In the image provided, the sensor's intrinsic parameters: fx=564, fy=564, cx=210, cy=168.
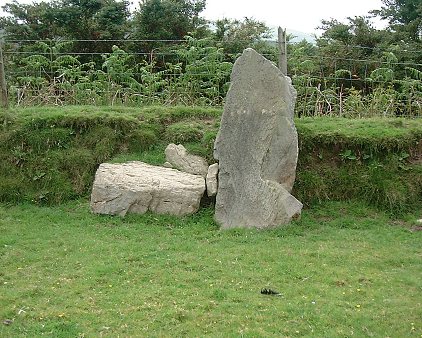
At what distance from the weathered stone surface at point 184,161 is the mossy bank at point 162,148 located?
238mm

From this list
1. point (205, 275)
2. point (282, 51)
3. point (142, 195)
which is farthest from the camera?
point (282, 51)

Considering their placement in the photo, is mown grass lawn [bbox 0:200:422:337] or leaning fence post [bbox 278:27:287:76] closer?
mown grass lawn [bbox 0:200:422:337]

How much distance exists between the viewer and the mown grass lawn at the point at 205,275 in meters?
5.70

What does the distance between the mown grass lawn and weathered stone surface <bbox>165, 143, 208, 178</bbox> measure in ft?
3.23

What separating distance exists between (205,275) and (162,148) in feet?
15.6

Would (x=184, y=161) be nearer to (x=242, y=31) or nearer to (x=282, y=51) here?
(x=282, y=51)

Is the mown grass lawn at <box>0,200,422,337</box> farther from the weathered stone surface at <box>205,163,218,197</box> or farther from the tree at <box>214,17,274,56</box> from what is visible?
the tree at <box>214,17,274,56</box>

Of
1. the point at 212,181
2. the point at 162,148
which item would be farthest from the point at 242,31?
the point at 212,181

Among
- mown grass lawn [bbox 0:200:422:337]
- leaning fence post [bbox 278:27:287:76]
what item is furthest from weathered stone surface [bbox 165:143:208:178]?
leaning fence post [bbox 278:27:287:76]

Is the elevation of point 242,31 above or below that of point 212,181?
above

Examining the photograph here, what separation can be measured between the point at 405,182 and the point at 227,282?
16.3 feet

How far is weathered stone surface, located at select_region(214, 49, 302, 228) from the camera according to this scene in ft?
30.1

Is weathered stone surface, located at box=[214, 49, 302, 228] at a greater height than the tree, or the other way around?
the tree

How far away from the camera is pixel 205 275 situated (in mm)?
7039
